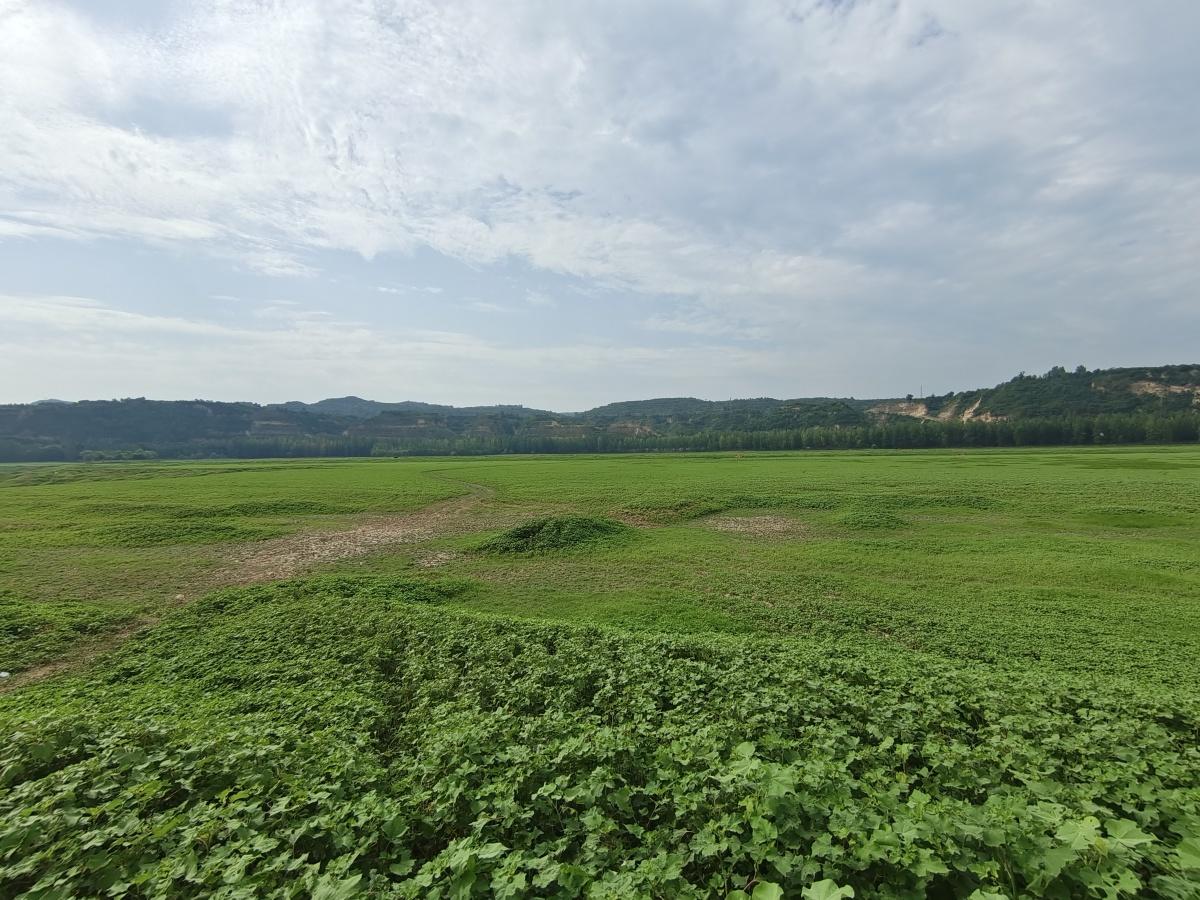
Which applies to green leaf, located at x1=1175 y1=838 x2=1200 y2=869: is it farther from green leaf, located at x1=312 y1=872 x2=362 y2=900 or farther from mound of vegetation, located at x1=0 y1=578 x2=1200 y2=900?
green leaf, located at x1=312 y1=872 x2=362 y2=900

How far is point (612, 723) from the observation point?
7789 millimetres

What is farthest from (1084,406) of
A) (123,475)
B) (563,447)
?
(123,475)

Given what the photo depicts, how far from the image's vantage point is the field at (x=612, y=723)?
4344 millimetres

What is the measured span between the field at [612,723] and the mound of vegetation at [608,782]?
0.13ft

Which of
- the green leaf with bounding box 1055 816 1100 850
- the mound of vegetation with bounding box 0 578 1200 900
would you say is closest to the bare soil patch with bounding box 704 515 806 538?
the mound of vegetation with bounding box 0 578 1200 900

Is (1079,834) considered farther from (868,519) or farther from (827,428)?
(827,428)

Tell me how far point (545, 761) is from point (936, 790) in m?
4.40

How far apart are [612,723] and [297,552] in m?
23.1

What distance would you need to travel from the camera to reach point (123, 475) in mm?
71062

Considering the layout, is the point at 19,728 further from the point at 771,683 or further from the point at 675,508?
the point at 675,508

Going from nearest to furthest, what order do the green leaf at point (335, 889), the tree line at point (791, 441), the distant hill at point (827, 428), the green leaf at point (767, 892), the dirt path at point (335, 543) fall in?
the green leaf at point (767, 892)
the green leaf at point (335, 889)
the dirt path at point (335, 543)
the tree line at point (791, 441)
the distant hill at point (827, 428)

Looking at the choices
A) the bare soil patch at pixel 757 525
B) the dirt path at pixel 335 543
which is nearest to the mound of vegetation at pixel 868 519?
the bare soil patch at pixel 757 525

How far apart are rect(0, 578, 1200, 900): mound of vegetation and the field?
41 millimetres

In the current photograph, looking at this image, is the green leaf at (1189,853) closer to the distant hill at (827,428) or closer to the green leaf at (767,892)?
the green leaf at (767,892)
